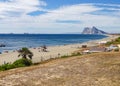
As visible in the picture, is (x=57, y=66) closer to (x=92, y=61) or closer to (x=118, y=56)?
(x=92, y=61)

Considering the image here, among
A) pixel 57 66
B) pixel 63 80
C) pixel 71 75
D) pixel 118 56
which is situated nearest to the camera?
pixel 63 80

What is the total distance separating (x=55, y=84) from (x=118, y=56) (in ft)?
41.9

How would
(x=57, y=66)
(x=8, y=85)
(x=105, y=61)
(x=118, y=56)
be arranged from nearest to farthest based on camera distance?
(x=8, y=85)
(x=57, y=66)
(x=105, y=61)
(x=118, y=56)

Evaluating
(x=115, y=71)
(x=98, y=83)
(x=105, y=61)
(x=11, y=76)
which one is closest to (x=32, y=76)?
(x=11, y=76)

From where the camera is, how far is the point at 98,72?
23609 millimetres

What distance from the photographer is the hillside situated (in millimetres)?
20156

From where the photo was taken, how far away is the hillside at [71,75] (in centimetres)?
2016

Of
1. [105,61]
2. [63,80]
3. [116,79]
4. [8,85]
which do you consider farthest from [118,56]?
[8,85]

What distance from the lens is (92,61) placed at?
92.0 feet

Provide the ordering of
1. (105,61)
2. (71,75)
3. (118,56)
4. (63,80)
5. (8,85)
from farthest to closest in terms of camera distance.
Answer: (118,56)
(105,61)
(71,75)
(63,80)
(8,85)

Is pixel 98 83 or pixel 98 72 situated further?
pixel 98 72

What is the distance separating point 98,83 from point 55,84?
3.04 m

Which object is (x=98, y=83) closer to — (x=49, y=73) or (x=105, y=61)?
(x=49, y=73)

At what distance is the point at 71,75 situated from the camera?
22469 mm
